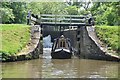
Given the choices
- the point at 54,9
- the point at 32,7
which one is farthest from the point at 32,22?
the point at 54,9

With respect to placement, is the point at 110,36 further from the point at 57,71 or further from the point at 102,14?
the point at 102,14

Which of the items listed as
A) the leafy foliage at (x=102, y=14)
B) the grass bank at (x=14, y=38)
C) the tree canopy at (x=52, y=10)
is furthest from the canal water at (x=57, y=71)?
the leafy foliage at (x=102, y=14)

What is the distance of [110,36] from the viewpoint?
52.9 ft

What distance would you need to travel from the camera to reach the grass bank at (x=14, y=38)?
13.5m

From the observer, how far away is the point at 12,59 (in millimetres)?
12930

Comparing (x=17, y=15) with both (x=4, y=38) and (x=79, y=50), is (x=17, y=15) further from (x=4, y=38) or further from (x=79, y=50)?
(x=4, y=38)

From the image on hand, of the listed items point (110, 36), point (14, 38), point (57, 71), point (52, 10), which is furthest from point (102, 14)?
point (57, 71)

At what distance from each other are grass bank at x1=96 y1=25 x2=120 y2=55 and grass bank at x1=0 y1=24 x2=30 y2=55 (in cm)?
367

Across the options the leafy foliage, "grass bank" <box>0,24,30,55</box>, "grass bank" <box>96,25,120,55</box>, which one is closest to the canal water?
"grass bank" <box>0,24,30,55</box>

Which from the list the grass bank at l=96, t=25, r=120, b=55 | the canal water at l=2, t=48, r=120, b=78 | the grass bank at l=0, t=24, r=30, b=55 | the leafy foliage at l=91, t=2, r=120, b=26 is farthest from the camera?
the leafy foliage at l=91, t=2, r=120, b=26

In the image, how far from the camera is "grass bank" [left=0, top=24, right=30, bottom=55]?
1346 centimetres

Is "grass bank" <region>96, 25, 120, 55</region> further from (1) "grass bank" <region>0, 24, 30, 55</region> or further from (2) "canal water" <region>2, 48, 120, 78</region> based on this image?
(1) "grass bank" <region>0, 24, 30, 55</region>

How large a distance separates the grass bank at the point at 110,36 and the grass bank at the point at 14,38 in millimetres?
3667

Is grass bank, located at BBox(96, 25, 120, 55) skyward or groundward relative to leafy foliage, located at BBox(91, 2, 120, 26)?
groundward
